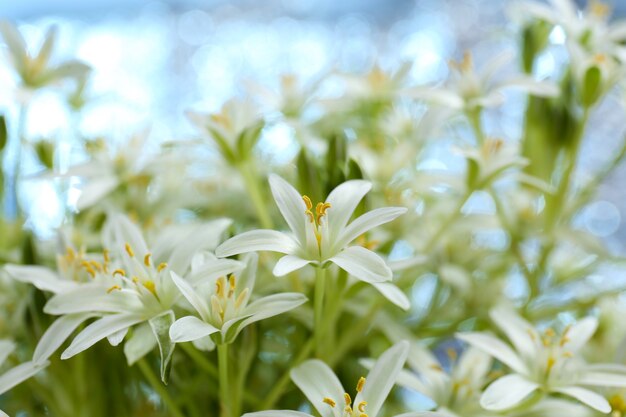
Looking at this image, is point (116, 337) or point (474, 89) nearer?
point (116, 337)

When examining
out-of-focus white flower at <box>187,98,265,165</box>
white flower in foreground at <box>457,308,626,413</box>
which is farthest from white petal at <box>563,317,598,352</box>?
out-of-focus white flower at <box>187,98,265,165</box>

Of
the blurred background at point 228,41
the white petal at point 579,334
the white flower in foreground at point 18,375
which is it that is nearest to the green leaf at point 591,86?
the white petal at point 579,334

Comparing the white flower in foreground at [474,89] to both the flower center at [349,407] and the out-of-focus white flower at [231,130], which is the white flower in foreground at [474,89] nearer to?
the out-of-focus white flower at [231,130]

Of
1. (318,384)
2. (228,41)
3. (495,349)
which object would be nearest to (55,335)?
(318,384)

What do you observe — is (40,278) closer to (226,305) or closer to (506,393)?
(226,305)

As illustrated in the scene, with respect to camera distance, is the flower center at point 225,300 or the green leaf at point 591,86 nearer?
the flower center at point 225,300

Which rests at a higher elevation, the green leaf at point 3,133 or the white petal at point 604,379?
the green leaf at point 3,133

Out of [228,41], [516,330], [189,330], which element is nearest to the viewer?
[189,330]
